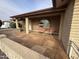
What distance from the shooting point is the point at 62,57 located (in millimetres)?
3082

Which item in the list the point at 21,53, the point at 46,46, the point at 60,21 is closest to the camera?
the point at 21,53

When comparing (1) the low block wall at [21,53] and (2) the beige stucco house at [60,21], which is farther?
(2) the beige stucco house at [60,21]

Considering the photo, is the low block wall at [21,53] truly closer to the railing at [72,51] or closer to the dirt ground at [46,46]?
the dirt ground at [46,46]

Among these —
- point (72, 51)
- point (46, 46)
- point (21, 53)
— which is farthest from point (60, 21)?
point (21, 53)

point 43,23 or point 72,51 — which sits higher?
point 43,23

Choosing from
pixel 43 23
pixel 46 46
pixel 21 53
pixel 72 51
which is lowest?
pixel 46 46

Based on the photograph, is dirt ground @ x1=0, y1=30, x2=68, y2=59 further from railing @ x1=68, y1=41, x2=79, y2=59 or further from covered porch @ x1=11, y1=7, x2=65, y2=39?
covered porch @ x1=11, y1=7, x2=65, y2=39

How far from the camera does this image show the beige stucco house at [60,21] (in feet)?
9.94

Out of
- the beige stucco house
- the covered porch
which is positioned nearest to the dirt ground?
the beige stucco house

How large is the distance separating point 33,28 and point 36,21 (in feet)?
4.37

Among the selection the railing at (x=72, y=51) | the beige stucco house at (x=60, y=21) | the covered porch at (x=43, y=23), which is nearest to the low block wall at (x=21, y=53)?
the railing at (x=72, y=51)

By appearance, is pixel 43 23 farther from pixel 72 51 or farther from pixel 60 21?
pixel 72 51

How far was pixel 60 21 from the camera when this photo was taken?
6.18m

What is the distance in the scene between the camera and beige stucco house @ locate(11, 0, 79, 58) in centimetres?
303
